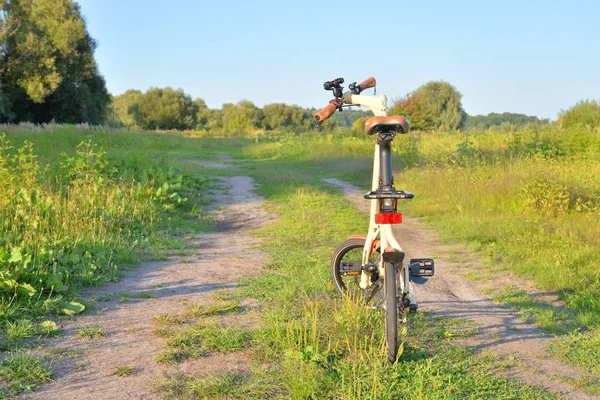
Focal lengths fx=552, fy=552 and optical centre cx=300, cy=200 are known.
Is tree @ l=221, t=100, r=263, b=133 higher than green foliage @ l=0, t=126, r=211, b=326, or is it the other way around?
tree @ l=221, t=100, r=263, b=133

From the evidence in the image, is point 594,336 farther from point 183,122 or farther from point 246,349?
point 183,122

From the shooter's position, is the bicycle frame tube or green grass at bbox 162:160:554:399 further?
the bicycle frame tube

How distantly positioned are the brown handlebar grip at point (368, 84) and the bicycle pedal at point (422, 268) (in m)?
1.43

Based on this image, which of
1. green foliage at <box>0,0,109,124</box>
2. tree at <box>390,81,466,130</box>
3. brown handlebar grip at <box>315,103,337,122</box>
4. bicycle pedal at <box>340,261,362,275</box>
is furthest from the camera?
tree at <box>390,81,466,130</box>

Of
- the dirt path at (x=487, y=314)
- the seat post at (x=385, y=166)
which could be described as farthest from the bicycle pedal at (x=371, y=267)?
the dirt path at (x=487, y=314)

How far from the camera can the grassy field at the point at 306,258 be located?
3223 mm

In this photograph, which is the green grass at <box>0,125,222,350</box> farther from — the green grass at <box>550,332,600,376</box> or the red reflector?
the green grass at <box>550,332,600,376</box>

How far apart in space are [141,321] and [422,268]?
218cm

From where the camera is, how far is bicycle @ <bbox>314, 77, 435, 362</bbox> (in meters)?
3.32

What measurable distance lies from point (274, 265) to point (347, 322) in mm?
2550

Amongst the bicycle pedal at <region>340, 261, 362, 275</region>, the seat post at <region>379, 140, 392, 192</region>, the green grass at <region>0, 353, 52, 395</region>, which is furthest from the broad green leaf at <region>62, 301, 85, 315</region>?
the seat post at <region>379, 140, 392, 192</region>

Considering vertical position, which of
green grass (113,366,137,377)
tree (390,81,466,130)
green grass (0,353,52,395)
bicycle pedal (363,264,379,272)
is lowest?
green grass (113,366,137,377)

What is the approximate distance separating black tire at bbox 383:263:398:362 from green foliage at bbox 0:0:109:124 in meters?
24.7

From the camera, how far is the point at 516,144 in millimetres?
14828
